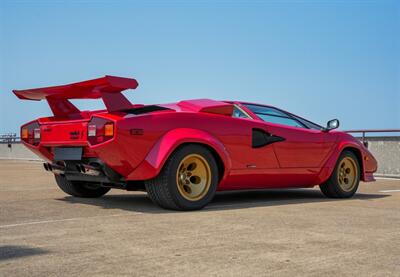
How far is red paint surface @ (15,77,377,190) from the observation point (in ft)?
18.1

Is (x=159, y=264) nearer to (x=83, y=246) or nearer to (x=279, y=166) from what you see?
(x=83, y=246)

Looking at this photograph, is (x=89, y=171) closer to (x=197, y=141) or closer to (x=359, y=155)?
(x=197, y=141)

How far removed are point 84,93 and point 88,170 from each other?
3.15 ft

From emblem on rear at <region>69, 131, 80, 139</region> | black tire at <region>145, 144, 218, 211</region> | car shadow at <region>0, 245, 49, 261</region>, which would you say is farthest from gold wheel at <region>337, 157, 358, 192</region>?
car shadow at <region>0, 245, 49, 261</region>

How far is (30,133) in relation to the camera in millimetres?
6633

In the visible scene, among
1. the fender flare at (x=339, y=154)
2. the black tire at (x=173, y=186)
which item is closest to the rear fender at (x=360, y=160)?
the fender flare at (x=339, y=154)

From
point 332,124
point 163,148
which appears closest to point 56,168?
point 163,148

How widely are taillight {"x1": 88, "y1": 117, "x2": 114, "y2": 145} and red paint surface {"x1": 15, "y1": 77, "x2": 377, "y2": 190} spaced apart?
5 cm

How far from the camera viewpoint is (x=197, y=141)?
5.81m

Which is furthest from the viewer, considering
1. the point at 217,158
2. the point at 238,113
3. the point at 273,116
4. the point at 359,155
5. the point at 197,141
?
the point at 359,155

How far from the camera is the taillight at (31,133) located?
6492mm

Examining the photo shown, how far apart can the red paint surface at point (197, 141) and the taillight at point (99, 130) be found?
5 centimetres

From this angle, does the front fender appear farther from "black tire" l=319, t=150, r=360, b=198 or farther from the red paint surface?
"black tire" l=319, t=150, r=360, b=198

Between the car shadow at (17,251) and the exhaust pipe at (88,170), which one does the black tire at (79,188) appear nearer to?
the exhaust pipe at (88,170)
